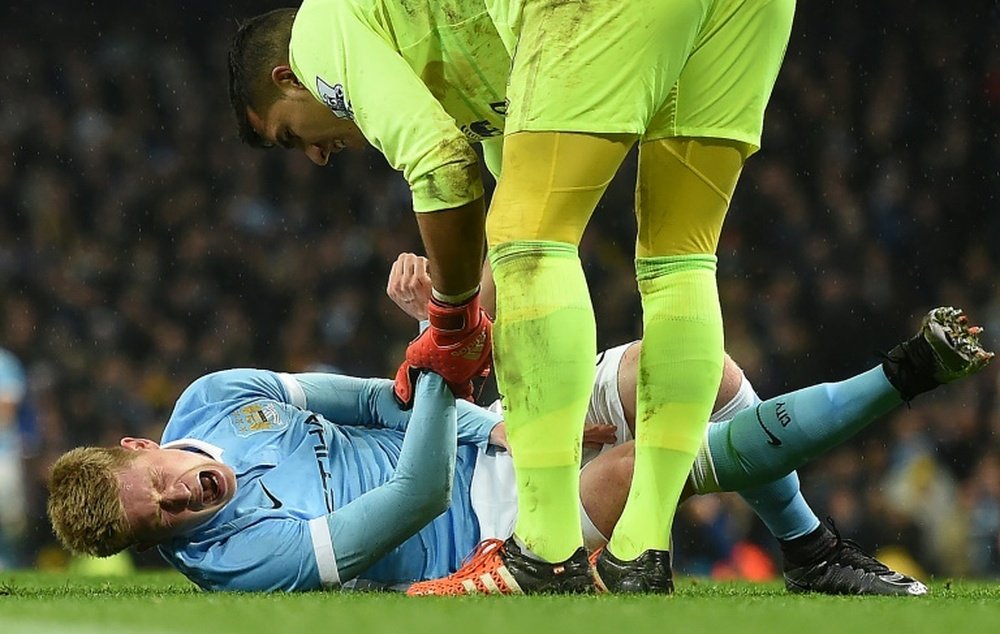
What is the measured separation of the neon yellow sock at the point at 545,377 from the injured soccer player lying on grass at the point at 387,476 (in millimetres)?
215

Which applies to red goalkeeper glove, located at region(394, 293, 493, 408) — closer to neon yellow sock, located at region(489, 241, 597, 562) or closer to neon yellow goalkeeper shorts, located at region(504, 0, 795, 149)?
neon yellow sock, located at region(489, 241, 597, 562)

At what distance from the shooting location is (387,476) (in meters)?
3.41

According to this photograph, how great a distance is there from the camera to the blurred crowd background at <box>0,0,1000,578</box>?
806 centimetres

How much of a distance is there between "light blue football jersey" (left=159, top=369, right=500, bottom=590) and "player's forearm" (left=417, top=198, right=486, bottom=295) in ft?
1.08

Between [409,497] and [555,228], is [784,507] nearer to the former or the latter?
[409,497]

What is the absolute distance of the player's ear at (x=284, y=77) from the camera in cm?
330

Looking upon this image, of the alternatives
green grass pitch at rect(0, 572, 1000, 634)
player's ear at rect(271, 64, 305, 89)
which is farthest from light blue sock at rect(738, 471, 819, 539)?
player's ear at rect(271, 64, 305, 89)

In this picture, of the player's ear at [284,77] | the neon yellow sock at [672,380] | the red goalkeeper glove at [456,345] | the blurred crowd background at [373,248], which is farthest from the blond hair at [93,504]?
the blurred crowd background at [373,248]

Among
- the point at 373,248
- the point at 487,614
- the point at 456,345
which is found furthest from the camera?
the point at 373,248

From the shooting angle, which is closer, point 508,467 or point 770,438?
point 770,438

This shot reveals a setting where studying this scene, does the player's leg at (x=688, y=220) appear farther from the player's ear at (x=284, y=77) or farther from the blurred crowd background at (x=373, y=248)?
the blurred crowd background at (x=373, y=248)

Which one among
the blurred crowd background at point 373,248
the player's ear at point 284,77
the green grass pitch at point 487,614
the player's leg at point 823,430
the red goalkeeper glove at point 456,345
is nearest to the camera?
the green grass pitch at point 487,614

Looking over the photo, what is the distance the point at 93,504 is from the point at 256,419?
0.41 metres

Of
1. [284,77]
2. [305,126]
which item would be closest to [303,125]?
[305,126]
